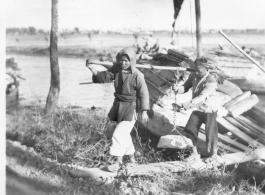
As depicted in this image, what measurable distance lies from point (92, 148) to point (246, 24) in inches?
73.4

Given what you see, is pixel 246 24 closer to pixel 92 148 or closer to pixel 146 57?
pixel 146 57

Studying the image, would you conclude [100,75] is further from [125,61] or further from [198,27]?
[198,27]

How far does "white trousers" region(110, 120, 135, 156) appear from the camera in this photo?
4012 mm

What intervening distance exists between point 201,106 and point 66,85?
4.21 ft

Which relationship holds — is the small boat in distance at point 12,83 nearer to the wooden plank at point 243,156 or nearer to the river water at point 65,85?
the river water at point 65,85

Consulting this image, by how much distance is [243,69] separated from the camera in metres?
4.30

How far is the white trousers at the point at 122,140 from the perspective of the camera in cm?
401

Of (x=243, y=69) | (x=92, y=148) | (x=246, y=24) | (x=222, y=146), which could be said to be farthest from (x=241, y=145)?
(x=92, y=148)

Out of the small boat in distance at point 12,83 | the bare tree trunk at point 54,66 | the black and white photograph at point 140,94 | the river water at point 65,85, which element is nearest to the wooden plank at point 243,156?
the black and white photograph at point 140,94

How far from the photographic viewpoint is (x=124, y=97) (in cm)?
402

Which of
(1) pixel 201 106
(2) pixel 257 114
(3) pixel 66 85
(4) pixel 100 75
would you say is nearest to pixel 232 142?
(2) pixel 257 114

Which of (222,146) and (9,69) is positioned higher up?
(9,69)

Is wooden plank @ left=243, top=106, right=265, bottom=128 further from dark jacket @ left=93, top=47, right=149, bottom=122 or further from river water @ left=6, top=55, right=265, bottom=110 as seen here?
dark jacket @ left=93, top=47, right=149, bottom=122

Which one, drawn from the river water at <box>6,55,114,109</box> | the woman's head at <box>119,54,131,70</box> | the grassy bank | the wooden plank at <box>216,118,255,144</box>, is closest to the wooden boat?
the wooden plank at <box>216,118,255,144</box>
